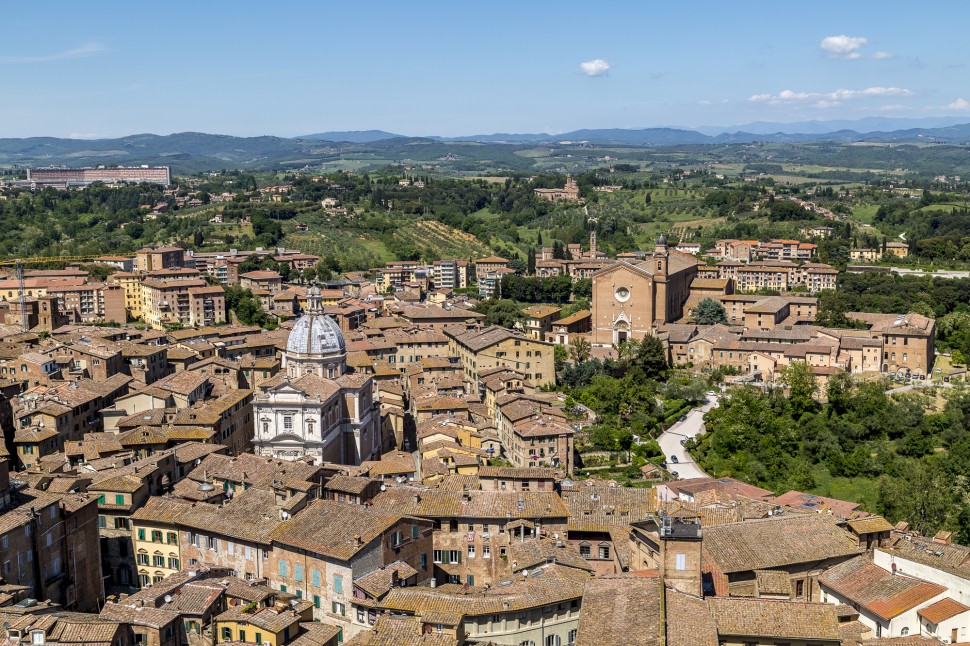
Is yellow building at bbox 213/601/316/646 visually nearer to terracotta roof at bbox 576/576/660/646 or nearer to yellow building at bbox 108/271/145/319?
terracotta roof at bbox 576/576/660/646

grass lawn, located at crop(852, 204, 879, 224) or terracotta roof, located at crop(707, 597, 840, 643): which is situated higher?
grass lawn, located at crop(852, 204, 879, 224)

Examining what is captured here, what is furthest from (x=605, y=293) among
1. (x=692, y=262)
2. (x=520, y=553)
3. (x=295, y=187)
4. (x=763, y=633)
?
(x=295, y=187)

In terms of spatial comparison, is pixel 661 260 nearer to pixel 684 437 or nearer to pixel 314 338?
pixel 684 437

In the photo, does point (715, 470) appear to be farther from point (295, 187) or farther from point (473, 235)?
point (295, 187)

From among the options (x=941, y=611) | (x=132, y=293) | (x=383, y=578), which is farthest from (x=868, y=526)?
(x=132, y=293)

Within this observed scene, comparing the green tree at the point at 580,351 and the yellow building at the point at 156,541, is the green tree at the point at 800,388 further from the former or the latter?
the yellow building at the point at 156,541

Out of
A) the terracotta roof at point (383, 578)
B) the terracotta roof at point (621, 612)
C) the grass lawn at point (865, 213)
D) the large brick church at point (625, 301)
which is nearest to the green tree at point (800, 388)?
the large brick church at point (625, 301)

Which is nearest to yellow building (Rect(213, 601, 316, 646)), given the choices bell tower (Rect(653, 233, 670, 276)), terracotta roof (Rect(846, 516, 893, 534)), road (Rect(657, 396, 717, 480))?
terracotta roof (Rect(846, 516, 893, 534))
